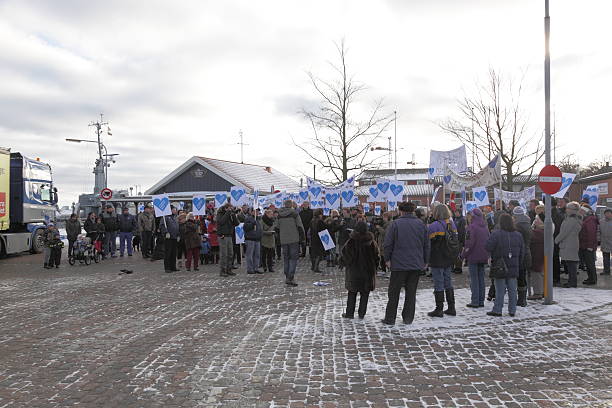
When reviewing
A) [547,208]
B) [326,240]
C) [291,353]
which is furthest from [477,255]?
[326,240]

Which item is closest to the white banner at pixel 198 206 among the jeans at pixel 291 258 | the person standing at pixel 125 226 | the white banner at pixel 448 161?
the person standing at pixel 125 226

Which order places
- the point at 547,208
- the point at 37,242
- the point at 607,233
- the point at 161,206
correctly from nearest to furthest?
the point at 547,208 < the point at 607,233 < the point at 161,206 < the point at 37,242

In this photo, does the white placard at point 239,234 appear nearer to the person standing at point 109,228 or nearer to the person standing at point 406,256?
the person standing at point 109,228

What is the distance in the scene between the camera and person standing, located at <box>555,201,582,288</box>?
10.9 metres

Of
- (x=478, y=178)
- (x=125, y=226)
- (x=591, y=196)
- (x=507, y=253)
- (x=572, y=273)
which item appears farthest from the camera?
(x=125, y=226)

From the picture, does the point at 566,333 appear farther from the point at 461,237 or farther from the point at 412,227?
the point at 461,237

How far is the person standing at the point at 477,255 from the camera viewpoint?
886cm

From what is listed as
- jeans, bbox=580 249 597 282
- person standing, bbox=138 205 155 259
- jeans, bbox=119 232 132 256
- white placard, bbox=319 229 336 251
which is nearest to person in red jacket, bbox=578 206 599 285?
jeans, bbox=580 249 597 282

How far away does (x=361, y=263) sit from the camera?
8219 millimetres

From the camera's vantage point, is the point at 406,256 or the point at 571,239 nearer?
the point at 406,256

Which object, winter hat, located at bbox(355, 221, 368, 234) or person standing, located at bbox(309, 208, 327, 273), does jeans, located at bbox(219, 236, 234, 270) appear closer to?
person standing, located at bbox(309, 208, 327, 273)

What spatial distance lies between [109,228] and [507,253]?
15.6m

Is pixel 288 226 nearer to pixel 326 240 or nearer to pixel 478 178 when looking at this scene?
pixel 326 240

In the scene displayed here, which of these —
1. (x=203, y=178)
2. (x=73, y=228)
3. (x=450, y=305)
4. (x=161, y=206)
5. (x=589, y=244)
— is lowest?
(x=450, y=305)
